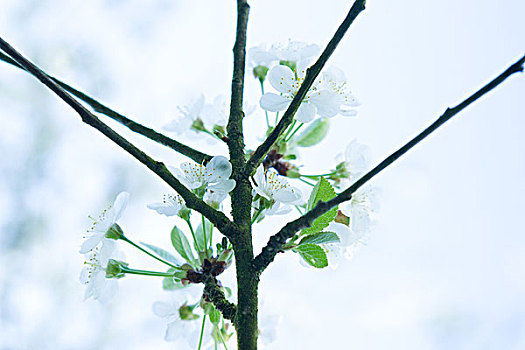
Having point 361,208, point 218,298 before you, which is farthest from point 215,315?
point 361,208

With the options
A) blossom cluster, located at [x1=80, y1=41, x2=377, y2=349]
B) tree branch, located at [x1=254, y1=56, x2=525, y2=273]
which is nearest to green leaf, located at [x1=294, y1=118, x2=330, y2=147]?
blossom cluster, located at [x1=80, y1=41, x2=377, y2=349]

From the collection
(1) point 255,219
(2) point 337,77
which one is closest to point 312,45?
(2) point 337,77

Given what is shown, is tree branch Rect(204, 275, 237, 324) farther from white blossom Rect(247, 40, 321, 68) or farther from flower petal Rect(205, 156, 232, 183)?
white blossom Rect(247, 40, 321, 68)

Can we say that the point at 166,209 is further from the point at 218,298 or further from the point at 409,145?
the point at 409,145

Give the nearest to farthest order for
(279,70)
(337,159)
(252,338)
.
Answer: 1. (252,338)
2. (279,70)
3. (337,159)

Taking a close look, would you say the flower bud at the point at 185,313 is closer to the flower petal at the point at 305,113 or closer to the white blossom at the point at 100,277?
the white blossom at the point at 100,277

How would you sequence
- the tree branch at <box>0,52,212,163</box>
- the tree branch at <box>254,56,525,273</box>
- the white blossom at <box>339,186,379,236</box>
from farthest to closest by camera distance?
the white blossom at <box>339,186,379,236</box>
the tree branch at <box>0,52,212,163</box>
the tree branch at <box>254,56,525,273</box>

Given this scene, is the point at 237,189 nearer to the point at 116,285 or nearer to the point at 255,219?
the point at 255,219
